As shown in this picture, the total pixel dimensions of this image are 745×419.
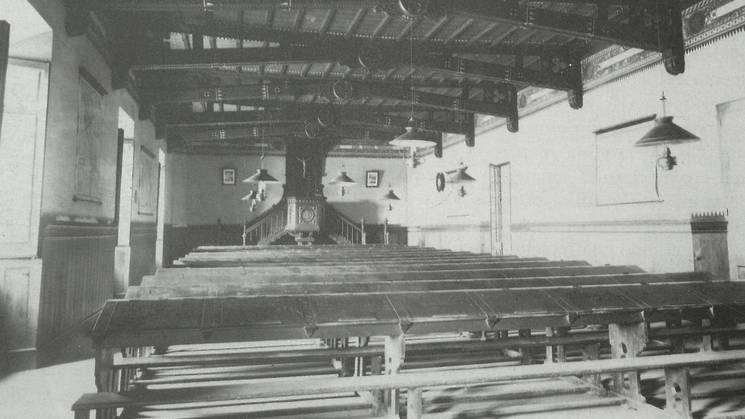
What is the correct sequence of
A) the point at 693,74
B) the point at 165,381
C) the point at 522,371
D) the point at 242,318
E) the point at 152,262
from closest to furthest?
the point at 522,371 < the point at 242,318 < the point at 165,381 < the point at 693,74 < the point at 152,262

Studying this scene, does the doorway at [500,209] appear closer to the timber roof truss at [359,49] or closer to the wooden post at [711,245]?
the timber roof truss at [359,49]

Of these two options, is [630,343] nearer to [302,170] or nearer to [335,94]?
[335,94]

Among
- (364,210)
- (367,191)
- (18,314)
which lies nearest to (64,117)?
(18,314)

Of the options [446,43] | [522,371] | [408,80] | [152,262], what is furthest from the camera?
[152,262]

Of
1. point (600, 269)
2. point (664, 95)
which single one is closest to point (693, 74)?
point (664, 95)

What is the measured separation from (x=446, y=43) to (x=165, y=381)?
621cm

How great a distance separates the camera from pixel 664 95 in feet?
20.2

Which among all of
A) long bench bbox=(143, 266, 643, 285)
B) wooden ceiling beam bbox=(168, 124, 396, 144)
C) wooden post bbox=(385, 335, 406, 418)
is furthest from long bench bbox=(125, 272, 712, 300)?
wooden ceiling beam bbox=(168, 124, 396, 144)

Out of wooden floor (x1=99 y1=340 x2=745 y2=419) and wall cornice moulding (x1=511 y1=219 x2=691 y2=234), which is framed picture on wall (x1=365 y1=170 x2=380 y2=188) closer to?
wall cornice moulding (x1=511 y1=219 x2=691 y2=234)

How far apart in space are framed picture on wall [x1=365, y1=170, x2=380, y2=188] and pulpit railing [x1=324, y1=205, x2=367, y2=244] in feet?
5.24

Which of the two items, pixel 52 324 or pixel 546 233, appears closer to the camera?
pixel 52 324

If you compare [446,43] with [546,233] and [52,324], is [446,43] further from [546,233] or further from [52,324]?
[52,324]

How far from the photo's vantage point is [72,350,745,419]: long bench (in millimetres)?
1929

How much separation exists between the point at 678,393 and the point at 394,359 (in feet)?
5.12
